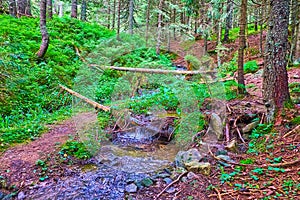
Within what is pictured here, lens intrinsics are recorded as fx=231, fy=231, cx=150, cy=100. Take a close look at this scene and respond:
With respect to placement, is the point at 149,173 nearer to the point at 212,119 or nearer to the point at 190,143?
the point at 190,143

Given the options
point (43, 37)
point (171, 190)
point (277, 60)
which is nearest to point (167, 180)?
point (171, 190)

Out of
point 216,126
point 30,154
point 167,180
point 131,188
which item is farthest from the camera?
point 216,126

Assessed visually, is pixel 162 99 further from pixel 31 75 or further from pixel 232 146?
pixel 31 75

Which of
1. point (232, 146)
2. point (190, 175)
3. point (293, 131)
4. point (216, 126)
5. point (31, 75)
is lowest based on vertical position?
point (190, 175)

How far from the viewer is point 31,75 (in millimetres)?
8383

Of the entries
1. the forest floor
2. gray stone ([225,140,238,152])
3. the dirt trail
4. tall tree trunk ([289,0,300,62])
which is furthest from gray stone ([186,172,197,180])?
tall tree trunk ([289,0,300,62])

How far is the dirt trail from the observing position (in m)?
4.05

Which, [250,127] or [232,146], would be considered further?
[250,127]

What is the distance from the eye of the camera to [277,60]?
185 inches

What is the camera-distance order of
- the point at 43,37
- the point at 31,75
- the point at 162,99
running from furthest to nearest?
the point at 43,37
the point at 31,75
the point at 162,99

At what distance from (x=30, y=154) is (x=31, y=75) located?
15.0 ft

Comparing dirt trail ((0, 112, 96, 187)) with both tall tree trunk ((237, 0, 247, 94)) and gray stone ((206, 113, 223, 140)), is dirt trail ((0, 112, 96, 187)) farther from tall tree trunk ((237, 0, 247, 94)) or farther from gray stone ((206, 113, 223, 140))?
tall tree trunk ((237, 0, 247, 94))

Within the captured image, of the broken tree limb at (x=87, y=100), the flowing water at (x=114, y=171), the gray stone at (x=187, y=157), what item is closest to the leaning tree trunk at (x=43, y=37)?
the broken tree limb at (x=87, y=100)

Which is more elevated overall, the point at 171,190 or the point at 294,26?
the point at 294,26
